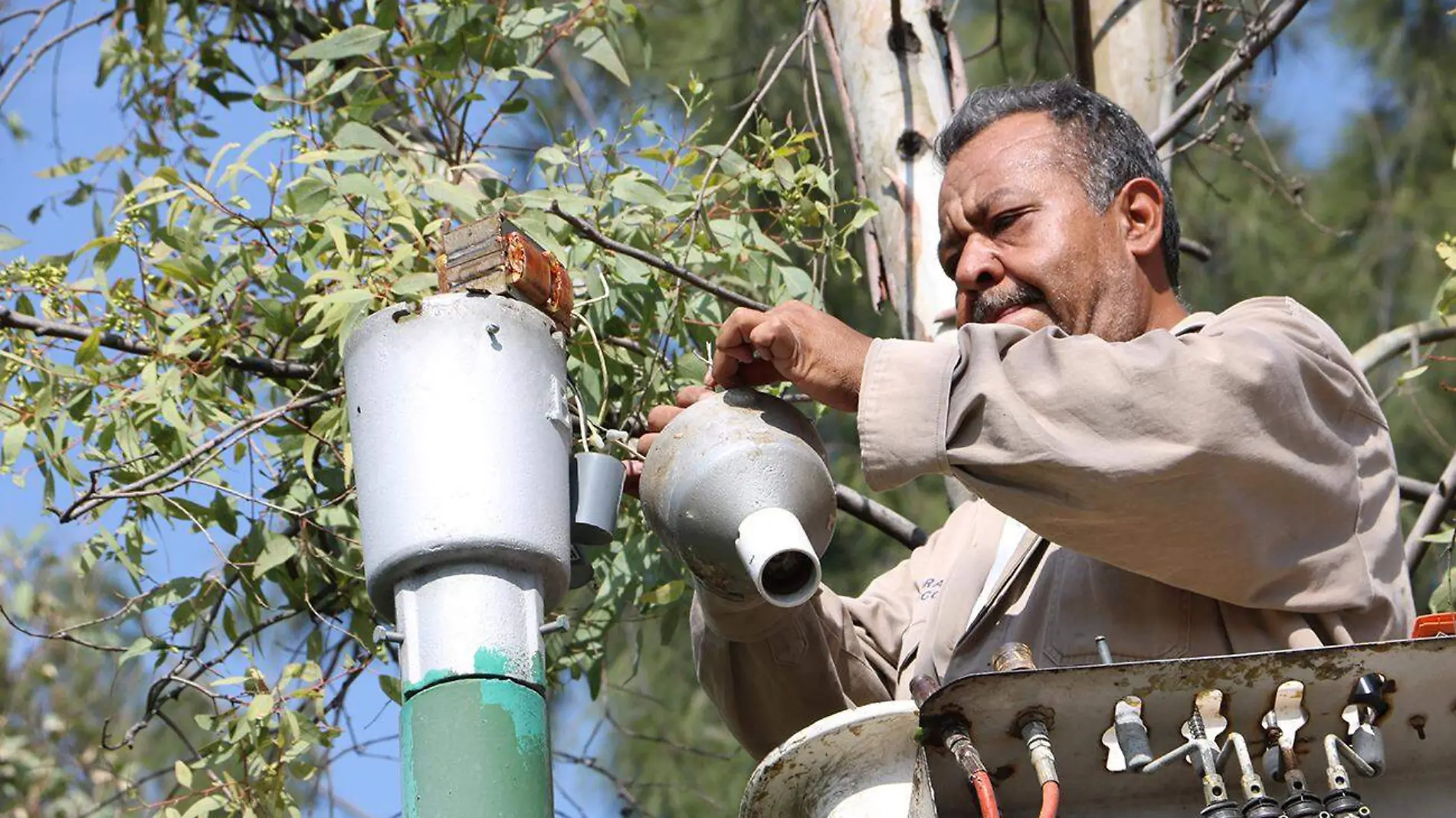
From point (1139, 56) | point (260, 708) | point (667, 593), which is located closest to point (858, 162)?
point (1139, 56)

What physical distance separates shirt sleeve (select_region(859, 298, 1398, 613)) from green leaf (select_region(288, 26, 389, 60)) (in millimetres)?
1889

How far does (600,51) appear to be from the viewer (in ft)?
14.2

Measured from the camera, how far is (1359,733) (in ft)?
7.27

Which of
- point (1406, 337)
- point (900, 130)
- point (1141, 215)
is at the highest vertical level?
point (900, 130)

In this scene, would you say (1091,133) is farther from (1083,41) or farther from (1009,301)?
(1083,41)

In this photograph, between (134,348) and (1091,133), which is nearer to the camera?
(1091,133)

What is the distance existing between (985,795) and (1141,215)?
1.40 m

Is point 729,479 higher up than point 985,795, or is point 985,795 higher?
point 729,479

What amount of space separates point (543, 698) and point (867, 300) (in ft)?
15.2

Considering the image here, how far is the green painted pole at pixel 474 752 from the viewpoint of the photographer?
216cm

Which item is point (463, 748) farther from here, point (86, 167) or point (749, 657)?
point (86, 167)

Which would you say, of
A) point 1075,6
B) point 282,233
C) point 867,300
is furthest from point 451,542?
point 867,300

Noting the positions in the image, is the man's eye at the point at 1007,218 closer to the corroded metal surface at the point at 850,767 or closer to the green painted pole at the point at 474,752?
the corroded metal surface at the point at 850,767

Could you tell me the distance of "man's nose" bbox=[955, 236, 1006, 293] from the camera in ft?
10.3
